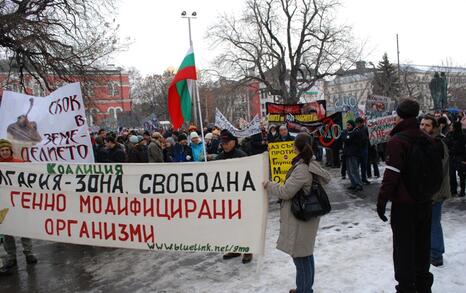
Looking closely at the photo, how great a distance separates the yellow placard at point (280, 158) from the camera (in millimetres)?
9031

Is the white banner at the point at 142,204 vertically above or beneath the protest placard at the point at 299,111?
beneath

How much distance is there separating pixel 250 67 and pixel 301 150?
38.4m

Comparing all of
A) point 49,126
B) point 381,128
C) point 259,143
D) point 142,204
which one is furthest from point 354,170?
point 49,126

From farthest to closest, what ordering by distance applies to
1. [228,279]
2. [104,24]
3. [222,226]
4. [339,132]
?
[104,24], [339,132], [228,279], [222,226]

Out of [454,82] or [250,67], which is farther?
[454,82]

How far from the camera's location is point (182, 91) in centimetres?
655

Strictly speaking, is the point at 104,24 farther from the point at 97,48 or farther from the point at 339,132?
the point at 339,132

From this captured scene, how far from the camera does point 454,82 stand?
219 ft

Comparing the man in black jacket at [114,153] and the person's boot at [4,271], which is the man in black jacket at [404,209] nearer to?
the person's boot at [4,271]

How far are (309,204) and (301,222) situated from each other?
0.64ft

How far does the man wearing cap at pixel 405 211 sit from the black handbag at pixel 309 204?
0.49m

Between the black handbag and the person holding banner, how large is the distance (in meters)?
0.05

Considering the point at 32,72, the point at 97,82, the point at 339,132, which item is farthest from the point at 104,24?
the point at 339,132

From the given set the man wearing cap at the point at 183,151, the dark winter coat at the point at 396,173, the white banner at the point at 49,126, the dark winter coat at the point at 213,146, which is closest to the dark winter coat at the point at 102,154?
the man wearing cap at the point at 183,151
